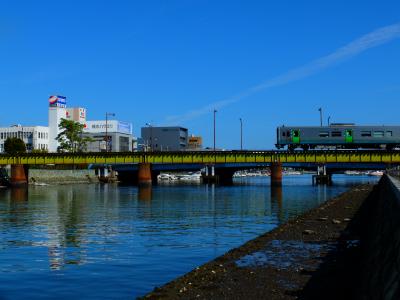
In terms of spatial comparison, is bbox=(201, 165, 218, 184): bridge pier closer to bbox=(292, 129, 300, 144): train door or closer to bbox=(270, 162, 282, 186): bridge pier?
bbox=(270, 162, 282, 186): bridge pier

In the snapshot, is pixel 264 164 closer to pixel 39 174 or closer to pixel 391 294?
pixel 39 174

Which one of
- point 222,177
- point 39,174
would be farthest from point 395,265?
point 222,177

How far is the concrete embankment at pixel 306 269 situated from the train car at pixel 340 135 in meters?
73.0

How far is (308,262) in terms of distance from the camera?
19344 mm

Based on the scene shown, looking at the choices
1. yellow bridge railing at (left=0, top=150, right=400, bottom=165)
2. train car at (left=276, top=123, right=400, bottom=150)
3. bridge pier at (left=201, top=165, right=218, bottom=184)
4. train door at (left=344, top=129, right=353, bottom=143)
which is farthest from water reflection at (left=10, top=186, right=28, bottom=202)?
bridge pier at (left=201, top=165, right=218, bottom=184)

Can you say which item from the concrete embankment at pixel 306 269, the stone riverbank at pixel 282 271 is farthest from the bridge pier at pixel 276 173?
the concrete embankment at pixel 306 269

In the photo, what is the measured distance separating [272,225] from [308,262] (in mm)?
18320

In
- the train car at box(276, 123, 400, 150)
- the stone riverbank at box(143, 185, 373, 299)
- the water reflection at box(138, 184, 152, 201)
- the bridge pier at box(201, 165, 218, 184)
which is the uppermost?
the train car at box(276, 123, 400, 150)

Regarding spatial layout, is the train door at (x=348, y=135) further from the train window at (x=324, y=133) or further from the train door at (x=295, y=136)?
the train door at (x=295, y=136)

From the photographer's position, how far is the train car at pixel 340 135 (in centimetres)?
9725

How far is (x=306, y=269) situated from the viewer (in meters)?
18.0

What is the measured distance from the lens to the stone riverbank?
48.7 feet

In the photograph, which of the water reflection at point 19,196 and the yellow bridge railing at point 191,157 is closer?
the water reflection at point 19,196

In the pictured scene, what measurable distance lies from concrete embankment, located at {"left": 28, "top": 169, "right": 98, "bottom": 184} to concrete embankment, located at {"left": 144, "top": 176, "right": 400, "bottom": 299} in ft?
354
